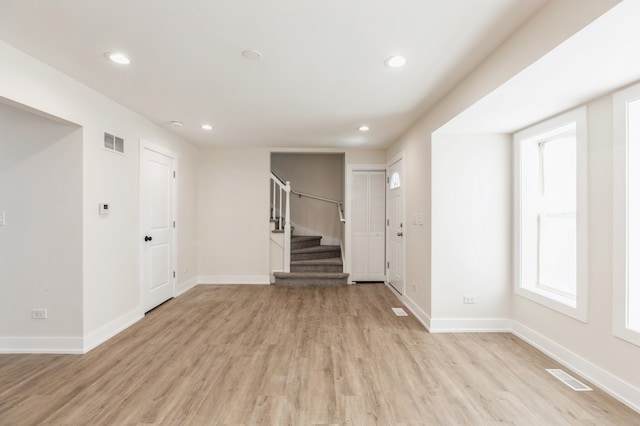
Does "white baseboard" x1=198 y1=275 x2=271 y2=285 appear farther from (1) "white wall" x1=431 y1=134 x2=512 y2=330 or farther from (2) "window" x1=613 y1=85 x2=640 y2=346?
(2) "window" x1=613 y1=85 x2=640 y2=346

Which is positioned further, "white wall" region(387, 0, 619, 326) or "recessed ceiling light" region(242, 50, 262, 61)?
"recessed ceiling light" region(242, 50, 262, 61)

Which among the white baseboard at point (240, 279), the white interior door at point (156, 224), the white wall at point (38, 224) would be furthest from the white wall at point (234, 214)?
the white wall at point (38, 224)

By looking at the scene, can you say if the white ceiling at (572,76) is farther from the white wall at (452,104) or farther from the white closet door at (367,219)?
the white closet door at (367,219)

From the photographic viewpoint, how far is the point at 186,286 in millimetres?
4938

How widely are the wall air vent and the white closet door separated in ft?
11.7

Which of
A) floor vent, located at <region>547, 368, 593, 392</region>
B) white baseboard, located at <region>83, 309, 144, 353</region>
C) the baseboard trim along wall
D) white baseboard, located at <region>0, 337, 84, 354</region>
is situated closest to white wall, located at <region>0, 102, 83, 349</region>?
white baseboard, located at <region>0, 337, 84, 354</region>

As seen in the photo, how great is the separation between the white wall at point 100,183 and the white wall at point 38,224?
0.09m

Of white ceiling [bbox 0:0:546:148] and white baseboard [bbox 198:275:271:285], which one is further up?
white ceiling [bbox 0:0:546:148]

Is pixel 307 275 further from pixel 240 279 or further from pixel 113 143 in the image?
pixel 113 143

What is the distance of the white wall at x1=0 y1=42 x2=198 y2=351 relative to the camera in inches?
91.3

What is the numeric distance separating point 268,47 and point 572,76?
2035 millimetres

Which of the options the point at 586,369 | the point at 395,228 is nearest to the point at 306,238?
the point at 395,228

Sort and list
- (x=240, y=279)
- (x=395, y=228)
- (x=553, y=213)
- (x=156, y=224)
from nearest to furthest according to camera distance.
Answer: (x=553, y=213) < (x=156, y=224) < (x=395, y=228) < (x=240, y=279)

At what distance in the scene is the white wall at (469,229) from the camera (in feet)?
10.9
